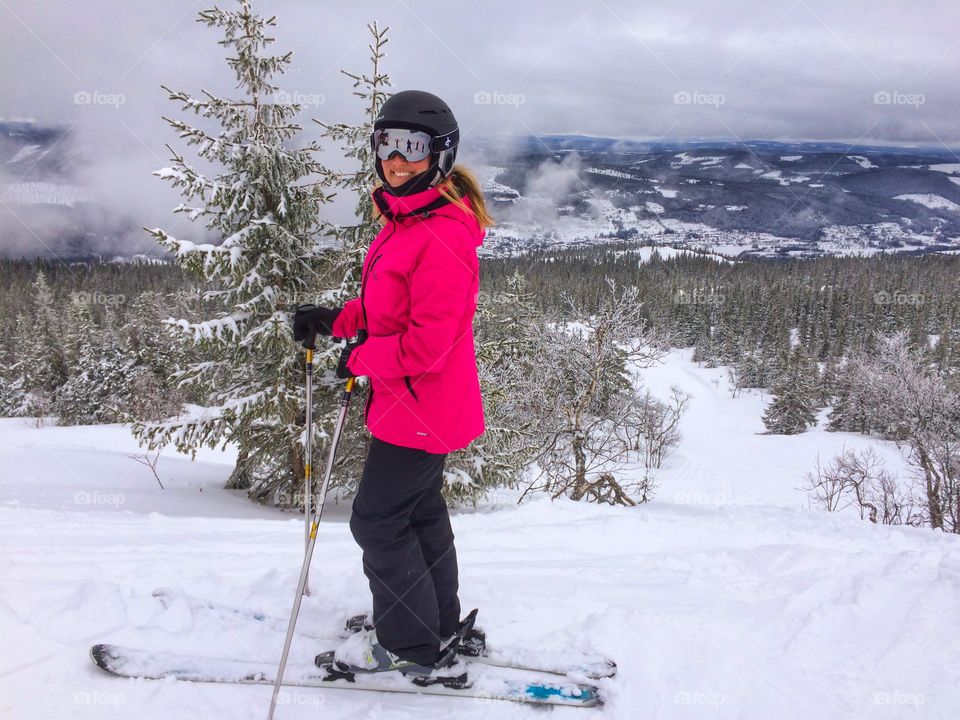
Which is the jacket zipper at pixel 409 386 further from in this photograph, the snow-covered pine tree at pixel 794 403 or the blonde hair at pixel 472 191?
the snow-covered pine tree at pixel 794 403

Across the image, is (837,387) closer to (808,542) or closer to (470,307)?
(808,542)

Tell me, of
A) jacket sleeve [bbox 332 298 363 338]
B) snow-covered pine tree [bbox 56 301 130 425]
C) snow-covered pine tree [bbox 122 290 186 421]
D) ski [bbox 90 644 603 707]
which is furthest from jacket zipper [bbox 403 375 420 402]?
snow-covered pine tree [bbox 56 301 130 425]

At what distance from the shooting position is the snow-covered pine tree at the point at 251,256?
8977 millimetres

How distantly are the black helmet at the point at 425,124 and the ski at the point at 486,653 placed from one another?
8.08 ft

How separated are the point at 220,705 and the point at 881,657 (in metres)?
3.41

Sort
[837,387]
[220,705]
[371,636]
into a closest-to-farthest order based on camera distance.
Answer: [220,705] < [371,636] < [837,387]

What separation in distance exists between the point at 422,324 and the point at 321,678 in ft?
6.27

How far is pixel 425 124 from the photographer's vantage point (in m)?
2.39

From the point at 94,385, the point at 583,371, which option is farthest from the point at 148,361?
the point at 583,371

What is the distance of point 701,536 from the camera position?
209 inches

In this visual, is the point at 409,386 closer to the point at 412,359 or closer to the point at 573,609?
the point at 412,359

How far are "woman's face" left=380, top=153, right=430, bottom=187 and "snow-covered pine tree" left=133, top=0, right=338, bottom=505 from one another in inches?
264

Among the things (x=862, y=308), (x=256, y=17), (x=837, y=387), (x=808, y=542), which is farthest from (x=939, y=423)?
(x=862, y=308)

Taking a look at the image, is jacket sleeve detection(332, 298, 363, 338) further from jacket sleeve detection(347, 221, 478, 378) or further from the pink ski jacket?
jacket sleeve detection(347, 221, 478, 378)
